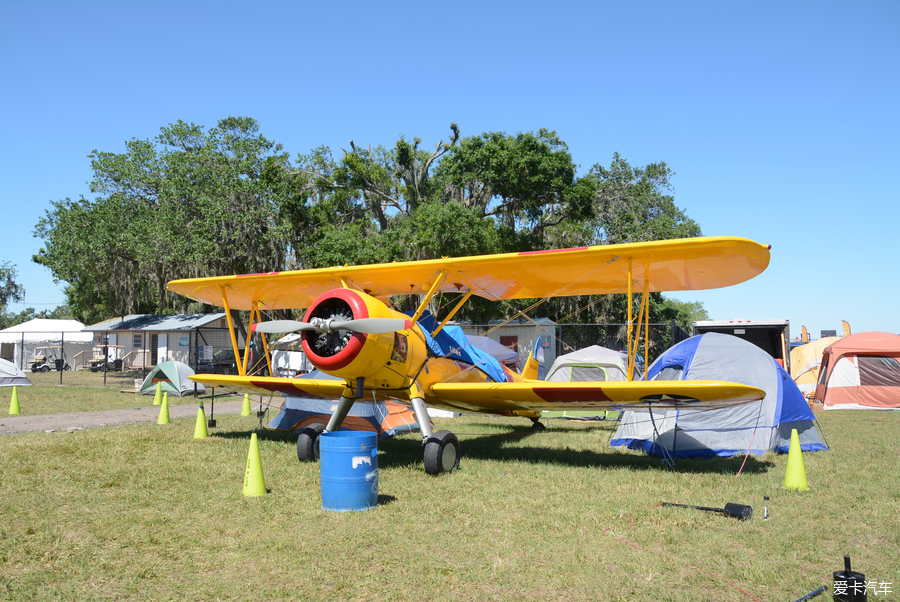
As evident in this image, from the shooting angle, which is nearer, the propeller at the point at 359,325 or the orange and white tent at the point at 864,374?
the propeller at the point at 359,325

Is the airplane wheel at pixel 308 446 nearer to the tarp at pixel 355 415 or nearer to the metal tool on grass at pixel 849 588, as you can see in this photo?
the tarp at pixel 355 415

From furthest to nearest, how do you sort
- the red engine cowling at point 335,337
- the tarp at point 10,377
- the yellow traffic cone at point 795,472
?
the tarp at point 10,377
the red engine cowling at point 335,337
the yellow traffic cone at point 795,472

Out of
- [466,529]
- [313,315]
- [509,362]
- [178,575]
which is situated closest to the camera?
[178,575]

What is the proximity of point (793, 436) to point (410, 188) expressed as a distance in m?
24.3

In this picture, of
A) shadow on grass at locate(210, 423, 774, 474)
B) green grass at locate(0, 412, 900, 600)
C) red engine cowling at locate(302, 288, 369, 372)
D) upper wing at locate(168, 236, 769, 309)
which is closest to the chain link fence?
shadow on grass at locate(210, 423, 774, 474)

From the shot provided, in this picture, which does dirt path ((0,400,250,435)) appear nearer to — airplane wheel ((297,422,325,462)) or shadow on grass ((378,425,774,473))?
airplane wheel ((297,422,325,462))

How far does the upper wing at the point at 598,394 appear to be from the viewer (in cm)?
765

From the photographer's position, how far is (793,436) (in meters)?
7.62

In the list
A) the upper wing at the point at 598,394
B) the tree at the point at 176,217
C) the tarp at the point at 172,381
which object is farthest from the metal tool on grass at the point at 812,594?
the tree at the point at 176,217

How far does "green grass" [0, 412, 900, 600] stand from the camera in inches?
175

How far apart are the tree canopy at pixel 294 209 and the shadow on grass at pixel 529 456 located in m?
14.5

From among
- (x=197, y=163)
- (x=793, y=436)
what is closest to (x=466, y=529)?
(x=793, y=436)

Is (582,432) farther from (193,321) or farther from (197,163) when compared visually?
(197,163)

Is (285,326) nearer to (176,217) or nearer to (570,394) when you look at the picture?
(570,394)
